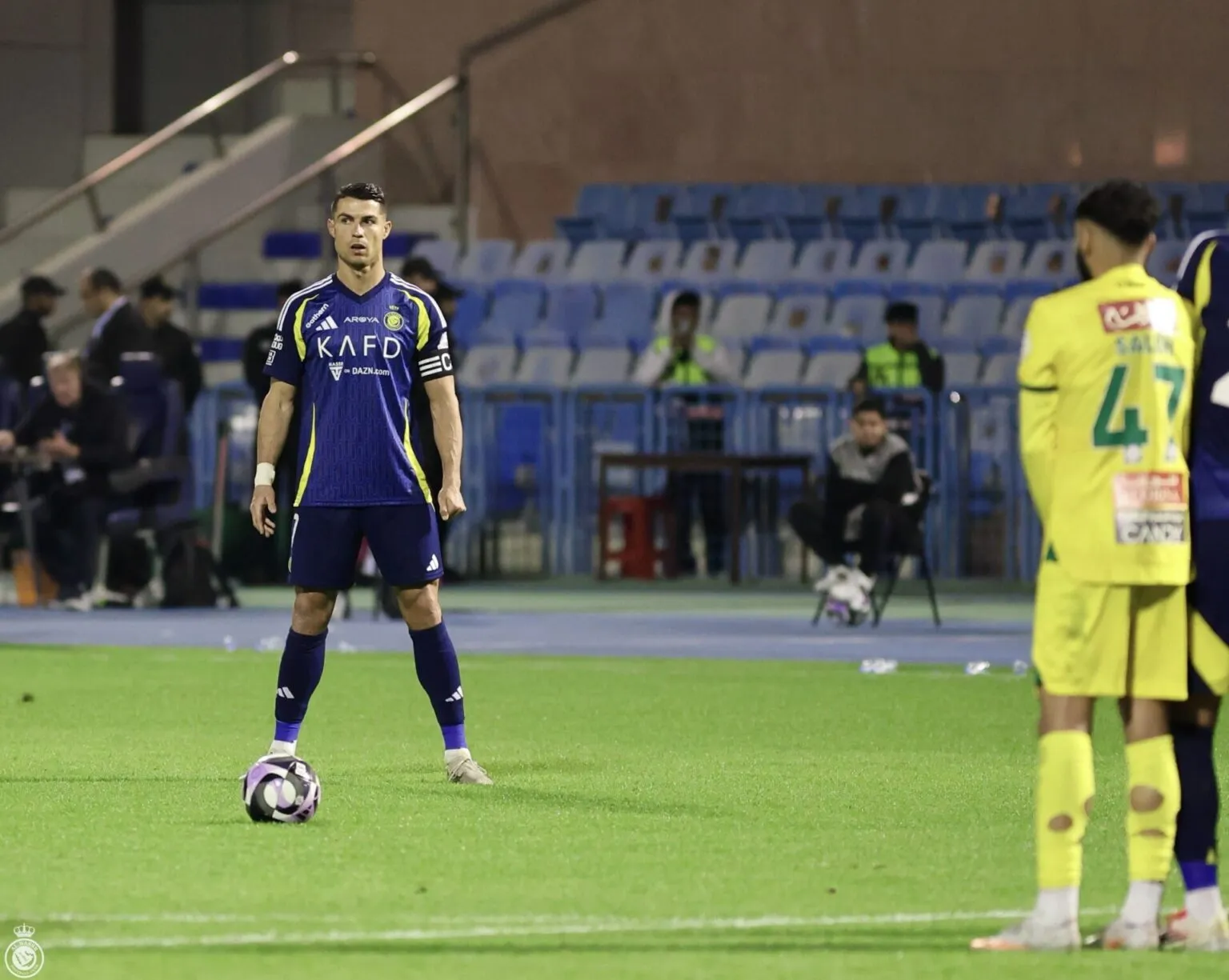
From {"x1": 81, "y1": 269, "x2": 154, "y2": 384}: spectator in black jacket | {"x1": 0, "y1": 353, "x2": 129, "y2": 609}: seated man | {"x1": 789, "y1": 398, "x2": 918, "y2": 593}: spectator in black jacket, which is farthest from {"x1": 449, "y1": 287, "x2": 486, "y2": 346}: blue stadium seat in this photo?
{"x1": 789, "y1": 398, "x2": 918, "y2": 593}: spectator in black jacket

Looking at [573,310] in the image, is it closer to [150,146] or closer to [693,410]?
[693,410]

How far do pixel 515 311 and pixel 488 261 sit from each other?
140 cm

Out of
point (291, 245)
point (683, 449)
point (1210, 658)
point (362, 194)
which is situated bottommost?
point (1210, 658)

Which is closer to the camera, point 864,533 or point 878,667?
point 878,667

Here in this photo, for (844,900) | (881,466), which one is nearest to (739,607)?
(881,466)

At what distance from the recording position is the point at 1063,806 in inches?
233

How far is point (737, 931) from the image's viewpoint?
6.14 meters

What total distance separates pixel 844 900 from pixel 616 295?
1855cm

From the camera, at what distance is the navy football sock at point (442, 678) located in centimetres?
923

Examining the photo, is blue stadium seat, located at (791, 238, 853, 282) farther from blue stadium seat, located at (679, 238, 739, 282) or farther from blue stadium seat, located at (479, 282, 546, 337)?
blue stadium seat, located at (479, 282, 546, 337)

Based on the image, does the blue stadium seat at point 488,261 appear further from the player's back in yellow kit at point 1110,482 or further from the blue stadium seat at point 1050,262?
the player's back in yellow kit at point 1110,482

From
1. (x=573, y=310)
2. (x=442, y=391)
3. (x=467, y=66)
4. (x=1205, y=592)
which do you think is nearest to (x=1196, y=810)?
(x=1205, y=592)

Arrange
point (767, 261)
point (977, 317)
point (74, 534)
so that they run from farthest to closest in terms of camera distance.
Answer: point (767, 261), point (977, 317), point (74, 534)

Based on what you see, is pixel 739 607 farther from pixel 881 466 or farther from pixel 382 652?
pixel 382 652
